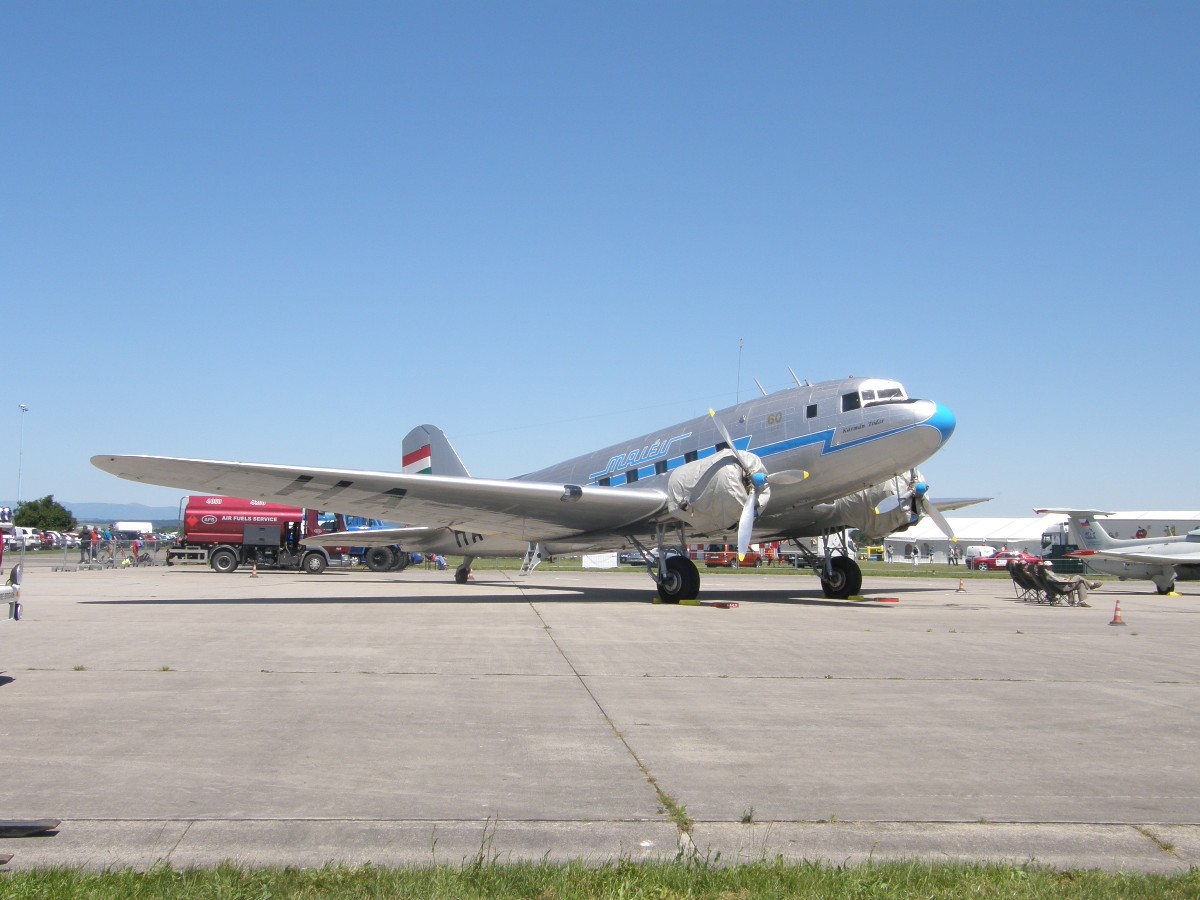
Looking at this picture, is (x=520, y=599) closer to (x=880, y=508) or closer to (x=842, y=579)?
(x=842, y=579)

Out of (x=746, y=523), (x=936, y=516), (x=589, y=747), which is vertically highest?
(x=936, y=516)

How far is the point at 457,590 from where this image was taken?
25891 millimetres

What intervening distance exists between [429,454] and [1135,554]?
24.7 m

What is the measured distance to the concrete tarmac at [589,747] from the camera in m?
4.62

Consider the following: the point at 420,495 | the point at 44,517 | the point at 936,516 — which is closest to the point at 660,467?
the point at 420,495

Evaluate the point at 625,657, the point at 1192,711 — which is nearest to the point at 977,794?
the point at 1192,711

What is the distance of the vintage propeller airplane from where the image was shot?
63.6ft

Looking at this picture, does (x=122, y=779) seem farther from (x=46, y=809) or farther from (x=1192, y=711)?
(x=1192, y=711)

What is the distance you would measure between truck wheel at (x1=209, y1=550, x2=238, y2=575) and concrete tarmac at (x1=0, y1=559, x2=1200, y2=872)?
33.1 metres

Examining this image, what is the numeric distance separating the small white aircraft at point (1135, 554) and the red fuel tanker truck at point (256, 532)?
107 ft

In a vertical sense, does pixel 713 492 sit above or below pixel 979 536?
above

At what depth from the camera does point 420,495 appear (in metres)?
20.5

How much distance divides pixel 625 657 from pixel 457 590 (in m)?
15.3

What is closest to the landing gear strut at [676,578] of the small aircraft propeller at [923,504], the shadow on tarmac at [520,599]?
the shadow on tarmac at [520,599]
